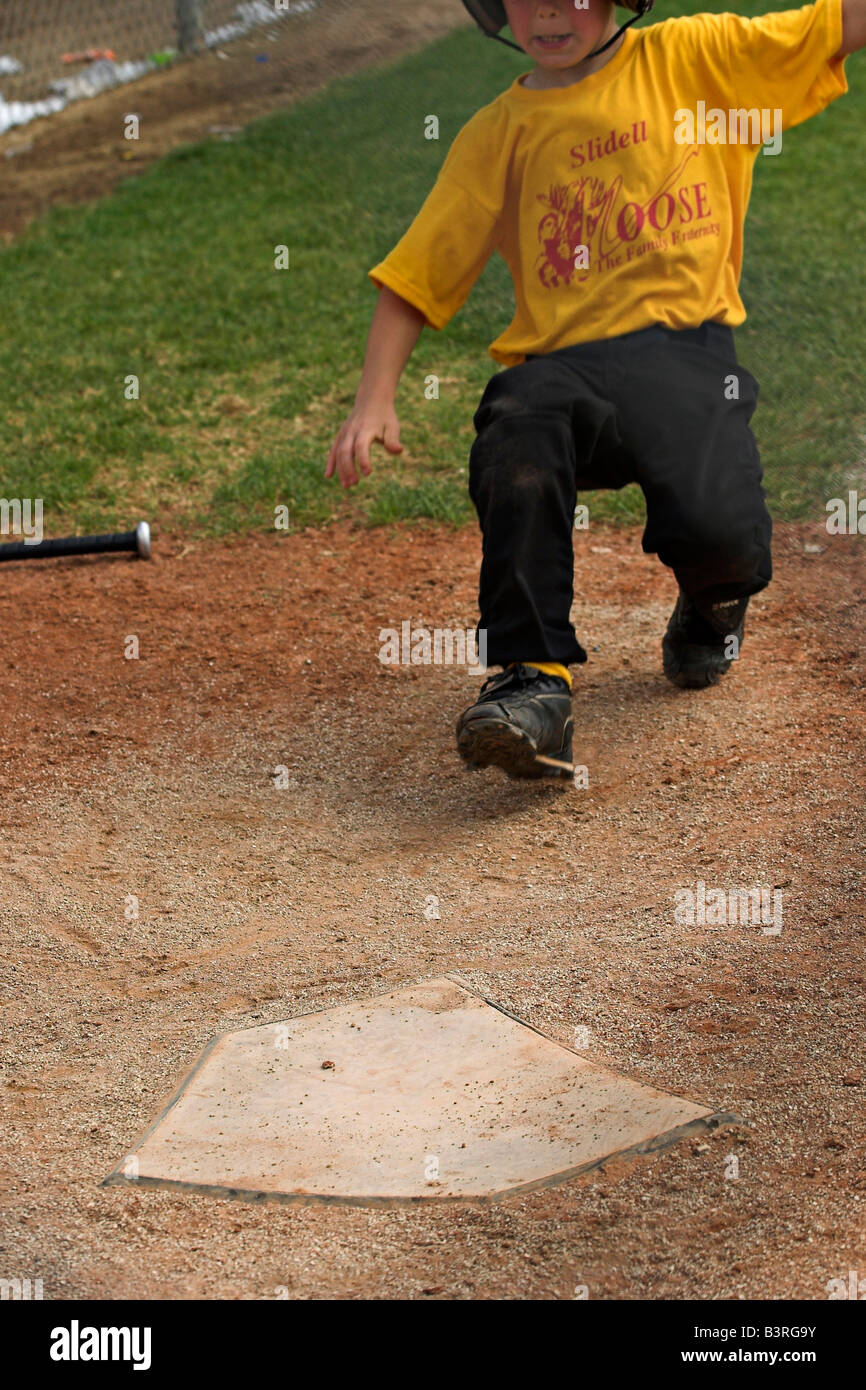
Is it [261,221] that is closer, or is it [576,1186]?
[576,1186]

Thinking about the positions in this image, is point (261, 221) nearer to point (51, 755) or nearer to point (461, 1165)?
point (51, 755)

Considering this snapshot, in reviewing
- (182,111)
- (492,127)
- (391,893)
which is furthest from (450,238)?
(182,111)

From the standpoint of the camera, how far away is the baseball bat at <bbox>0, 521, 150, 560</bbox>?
14.9 ft

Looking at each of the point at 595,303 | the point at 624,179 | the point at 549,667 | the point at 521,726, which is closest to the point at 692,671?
the point at 549,667

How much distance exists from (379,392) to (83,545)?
163cm

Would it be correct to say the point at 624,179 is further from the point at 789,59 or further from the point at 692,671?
the point at 692,671

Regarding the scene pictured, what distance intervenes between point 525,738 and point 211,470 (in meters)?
2.67

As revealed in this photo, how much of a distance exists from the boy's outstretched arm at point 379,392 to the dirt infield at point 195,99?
19.1ft

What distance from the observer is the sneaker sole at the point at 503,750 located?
3.03 m

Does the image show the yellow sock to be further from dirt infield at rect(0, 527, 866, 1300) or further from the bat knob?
the bat knob

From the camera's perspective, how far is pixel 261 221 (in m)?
8.31

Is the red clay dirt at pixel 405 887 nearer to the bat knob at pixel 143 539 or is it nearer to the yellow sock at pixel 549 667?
the bat knob at pixel 143 539

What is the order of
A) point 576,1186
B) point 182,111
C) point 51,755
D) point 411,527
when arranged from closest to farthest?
point 576,1186
point 51,755
point 411,527
point 182,111

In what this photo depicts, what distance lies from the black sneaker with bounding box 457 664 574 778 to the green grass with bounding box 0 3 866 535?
1805 millimetres
